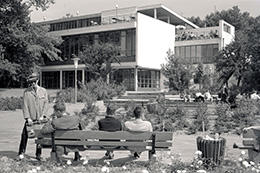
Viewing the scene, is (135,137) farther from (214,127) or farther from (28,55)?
(28,55)

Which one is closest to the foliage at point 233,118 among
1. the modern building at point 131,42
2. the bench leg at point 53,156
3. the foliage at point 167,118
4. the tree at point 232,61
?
the foliage at point 167,118

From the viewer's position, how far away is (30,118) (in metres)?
7.80

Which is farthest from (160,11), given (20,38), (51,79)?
(20,38)

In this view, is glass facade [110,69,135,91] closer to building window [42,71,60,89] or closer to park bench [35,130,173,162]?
building window [42,71,60,89]

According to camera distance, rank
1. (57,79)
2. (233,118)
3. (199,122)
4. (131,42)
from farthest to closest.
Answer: (57,79) < (131,42) < (233,118) < (199,122)

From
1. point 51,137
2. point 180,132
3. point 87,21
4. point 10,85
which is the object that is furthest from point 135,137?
point 10,85

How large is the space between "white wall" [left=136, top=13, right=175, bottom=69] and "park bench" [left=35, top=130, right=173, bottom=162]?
120 feet

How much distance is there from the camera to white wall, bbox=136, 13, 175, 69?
44.0 meters

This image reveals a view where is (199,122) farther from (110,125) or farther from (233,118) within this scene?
(110,125)

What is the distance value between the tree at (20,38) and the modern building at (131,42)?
8349 millimetres

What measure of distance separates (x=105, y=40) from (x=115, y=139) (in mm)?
40490

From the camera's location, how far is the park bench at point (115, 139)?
22.3 ft

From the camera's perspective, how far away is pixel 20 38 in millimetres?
35781

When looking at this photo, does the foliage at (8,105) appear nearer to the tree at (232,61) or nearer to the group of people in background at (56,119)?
the group of people in background at (56,119)
